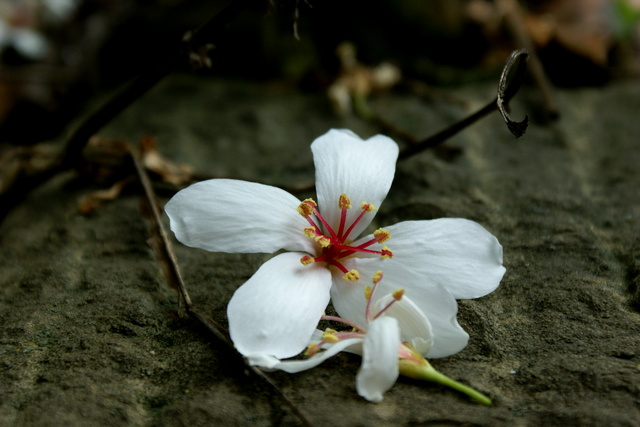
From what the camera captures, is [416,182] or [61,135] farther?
[61,135]

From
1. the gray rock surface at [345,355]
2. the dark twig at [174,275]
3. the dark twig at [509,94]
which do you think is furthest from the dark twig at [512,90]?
the dark twig at [174,275]

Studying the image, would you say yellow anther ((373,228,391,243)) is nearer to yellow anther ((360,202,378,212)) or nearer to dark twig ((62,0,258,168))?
yellow anther ((360,202,378,212))

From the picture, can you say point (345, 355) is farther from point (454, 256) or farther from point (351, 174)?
point (351, 174)

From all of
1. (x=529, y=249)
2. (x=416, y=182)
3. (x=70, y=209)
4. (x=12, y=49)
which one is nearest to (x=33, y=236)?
(x=70, y=209)

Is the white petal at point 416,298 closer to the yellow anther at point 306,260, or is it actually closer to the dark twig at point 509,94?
the yellow anther at point 306,260

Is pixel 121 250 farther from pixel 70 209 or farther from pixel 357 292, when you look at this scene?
pixel 357 292

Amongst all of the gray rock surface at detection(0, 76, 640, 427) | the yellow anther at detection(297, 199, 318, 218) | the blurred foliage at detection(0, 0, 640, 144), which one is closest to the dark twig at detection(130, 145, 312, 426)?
the gray rock surface at detection(0, 76, 640, 427)
